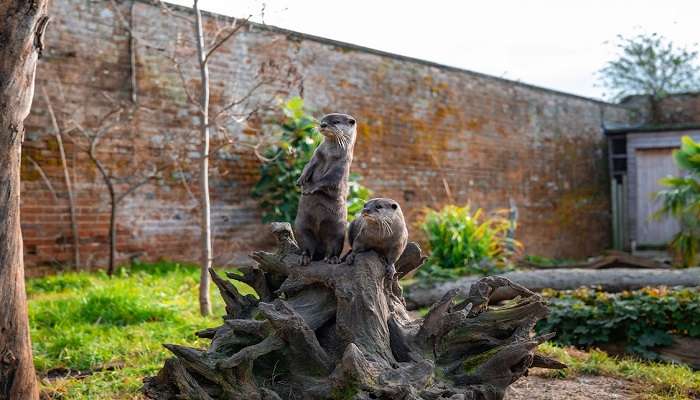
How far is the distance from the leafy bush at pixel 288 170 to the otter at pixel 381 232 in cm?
524

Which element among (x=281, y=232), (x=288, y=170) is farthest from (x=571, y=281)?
(x=281, y=232)

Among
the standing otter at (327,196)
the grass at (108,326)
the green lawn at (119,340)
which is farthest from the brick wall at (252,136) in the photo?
the standing otter at (327,196)

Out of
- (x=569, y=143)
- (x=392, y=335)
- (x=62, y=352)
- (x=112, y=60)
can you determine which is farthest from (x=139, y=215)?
(x=569, y=143)

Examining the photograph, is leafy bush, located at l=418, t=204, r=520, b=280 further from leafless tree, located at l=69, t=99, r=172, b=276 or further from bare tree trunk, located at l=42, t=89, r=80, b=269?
bare tree trunk, located at l=42, t=89, r=80, b=269

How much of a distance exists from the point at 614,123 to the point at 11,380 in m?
14.8

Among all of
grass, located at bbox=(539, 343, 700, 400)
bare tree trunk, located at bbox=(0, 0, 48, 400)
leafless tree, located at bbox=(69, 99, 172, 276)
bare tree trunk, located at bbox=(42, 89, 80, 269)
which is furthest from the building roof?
bare tree trunk, located at bbox=(0, 0, 48, 400)

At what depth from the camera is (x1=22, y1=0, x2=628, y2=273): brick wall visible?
7.13m

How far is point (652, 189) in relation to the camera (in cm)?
1392

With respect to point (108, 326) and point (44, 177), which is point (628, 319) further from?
point (44, 177)

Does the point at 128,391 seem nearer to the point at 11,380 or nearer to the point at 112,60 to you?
the point at 11,380

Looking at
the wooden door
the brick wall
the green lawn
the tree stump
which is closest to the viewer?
the tree stump

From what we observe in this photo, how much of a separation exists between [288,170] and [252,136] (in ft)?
2.60

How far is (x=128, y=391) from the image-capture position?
368 cm

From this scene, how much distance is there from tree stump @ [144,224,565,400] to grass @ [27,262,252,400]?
1.06 m
